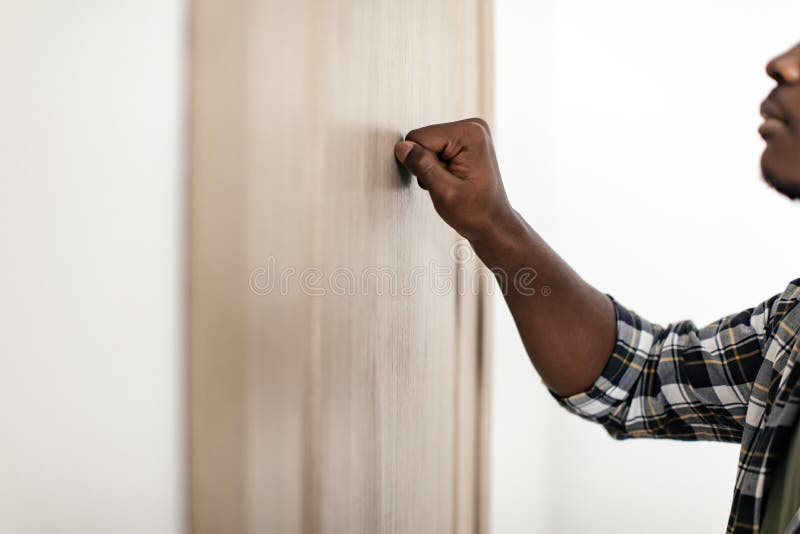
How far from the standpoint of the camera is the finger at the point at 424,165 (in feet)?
1.78

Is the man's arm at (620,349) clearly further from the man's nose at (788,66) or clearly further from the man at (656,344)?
the man's nose at (788,66)

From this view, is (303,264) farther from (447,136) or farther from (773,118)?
(773,118)

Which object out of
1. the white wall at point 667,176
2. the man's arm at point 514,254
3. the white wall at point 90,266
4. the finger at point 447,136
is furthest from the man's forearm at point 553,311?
the white wall at point 667,176

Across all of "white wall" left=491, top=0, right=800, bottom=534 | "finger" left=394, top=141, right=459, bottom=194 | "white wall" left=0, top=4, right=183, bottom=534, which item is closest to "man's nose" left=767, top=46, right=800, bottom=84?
"finger" left=394, top=141, right=459, bottom=194

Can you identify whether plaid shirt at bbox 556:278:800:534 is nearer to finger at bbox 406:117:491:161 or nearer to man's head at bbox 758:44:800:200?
man's head at bbox 758:44:800:200

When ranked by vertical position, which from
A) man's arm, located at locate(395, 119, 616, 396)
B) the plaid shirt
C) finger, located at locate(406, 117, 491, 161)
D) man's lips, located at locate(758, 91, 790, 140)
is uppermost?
man's lips, located at locate(758, 91, 790, 140)

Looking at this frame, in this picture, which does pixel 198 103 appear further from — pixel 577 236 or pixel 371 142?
pixel 577 236

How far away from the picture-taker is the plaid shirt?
0.58 m

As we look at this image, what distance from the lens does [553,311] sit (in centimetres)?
69

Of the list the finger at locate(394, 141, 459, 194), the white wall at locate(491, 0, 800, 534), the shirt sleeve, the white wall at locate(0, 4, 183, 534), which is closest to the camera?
the white wall at locate(0, 4, 183, 534)

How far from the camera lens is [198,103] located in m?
0.36

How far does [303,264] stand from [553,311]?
374 mm

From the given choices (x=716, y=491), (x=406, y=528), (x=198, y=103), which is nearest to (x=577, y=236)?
(x=716, y=491)

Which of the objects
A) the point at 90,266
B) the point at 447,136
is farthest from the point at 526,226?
the point at 90,266
